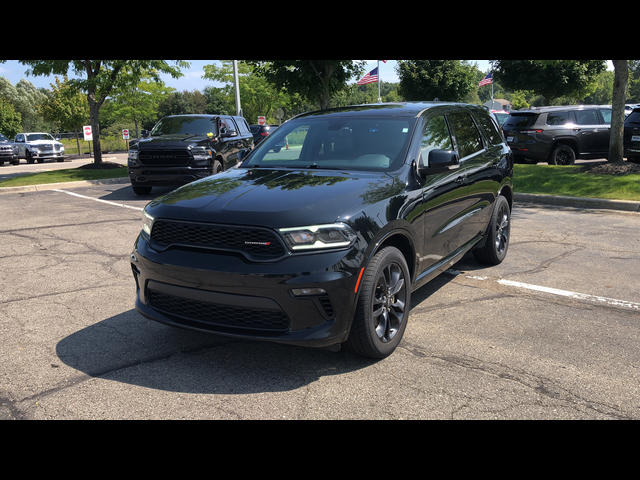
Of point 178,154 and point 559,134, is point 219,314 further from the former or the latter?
point 559,134

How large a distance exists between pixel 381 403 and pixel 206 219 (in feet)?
5.26

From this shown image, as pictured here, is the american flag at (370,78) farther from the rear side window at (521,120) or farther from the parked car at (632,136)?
the parked car at (632,136)

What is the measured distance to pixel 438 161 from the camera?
4.49 meters

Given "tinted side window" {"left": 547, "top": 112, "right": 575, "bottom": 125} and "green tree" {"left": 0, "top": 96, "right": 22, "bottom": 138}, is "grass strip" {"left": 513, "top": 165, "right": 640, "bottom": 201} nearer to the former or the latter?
"tinted side window" {"left": 547, "top": 112, "right": 575, "bottom": 125}

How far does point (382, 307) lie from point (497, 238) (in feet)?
10.1

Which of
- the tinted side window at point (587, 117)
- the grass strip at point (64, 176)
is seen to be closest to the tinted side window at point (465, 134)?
the tinted side window at point (587, 117)

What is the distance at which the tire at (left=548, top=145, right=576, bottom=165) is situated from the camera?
16.2 m

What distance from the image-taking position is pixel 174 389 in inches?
141

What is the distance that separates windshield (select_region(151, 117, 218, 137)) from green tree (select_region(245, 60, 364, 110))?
5.85m

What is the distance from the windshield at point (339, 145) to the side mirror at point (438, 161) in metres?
0.21

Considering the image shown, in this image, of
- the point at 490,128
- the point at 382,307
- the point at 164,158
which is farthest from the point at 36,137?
the point at 382,307

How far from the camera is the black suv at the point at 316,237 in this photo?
3.49m
